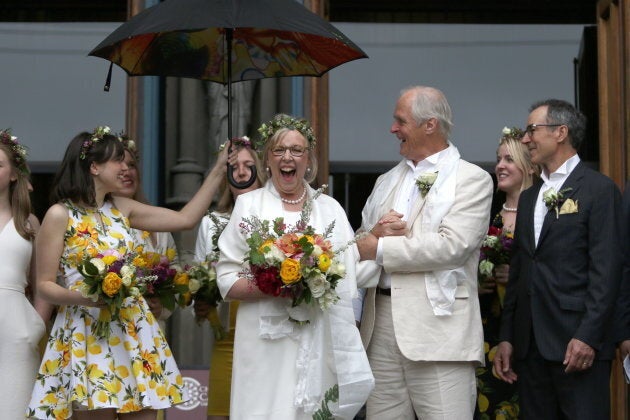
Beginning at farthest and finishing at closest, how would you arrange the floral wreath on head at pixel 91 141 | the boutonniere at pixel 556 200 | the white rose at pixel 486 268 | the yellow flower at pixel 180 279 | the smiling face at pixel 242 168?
the smiling face at pixel 242 168 < the white rose at pixel 486 268 < the yellow flower at pixel 180 279 < the floral wreath on head at pixel 91 141 < the boutonniere at pixel 556 200

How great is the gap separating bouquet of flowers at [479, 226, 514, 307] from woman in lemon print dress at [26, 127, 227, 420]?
5.87ft

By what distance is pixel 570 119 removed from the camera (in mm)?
5535

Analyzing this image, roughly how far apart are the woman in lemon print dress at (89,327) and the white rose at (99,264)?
0.15 meters

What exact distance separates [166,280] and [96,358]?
0.65 metres

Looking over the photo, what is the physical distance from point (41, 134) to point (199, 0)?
113 inches

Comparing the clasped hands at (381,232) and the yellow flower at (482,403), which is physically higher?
the clasped hands at (381,232)

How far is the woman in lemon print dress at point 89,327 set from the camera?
5.16 metres

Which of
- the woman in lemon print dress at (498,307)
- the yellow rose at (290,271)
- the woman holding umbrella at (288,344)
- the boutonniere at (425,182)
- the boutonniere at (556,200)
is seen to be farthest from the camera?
the woman in lemon print dress at (498,307)

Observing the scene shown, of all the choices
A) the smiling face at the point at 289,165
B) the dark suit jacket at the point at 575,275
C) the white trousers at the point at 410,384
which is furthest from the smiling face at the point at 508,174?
the smiling face at the point at 289,165

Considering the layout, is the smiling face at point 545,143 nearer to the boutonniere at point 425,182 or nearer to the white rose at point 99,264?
the boutonniere at point 425,182

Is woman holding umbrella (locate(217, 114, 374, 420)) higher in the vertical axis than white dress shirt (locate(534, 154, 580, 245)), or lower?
lower

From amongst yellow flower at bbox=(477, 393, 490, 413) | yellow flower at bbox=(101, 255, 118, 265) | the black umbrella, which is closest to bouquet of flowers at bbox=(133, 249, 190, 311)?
yellow flower at bbox=(101, 255, 118, 265)

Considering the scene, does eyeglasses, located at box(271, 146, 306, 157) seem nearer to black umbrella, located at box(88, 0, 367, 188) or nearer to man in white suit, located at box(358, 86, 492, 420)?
black umbrella, located at box(88, 0, 367, 188)

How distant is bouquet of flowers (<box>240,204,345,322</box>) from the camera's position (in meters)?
4.90
